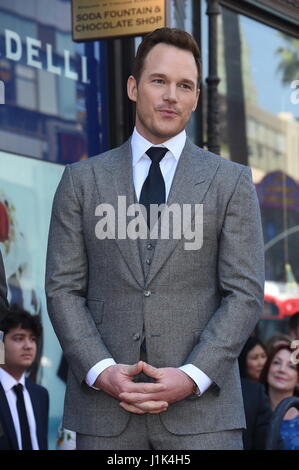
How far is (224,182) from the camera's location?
13.1 feet

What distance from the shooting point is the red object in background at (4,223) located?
6582 millimetres

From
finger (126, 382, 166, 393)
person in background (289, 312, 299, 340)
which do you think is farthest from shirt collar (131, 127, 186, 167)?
person in background (289, 312, 299, 340)

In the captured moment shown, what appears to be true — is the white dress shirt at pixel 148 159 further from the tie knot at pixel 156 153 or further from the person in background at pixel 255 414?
the person in background at pixel 255 414

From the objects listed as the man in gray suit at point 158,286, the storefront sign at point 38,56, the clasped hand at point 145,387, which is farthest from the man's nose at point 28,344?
the clasped hand at point 145,387

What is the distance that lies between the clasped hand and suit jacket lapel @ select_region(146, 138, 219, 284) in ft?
1.10

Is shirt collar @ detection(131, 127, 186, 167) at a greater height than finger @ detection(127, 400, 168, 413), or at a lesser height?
greater

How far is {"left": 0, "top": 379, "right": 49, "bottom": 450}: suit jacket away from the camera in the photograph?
5844mm

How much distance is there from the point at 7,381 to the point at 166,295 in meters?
2.67

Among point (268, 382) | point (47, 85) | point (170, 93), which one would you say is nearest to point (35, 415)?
point (268, 382)

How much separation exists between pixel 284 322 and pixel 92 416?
18.7 feet

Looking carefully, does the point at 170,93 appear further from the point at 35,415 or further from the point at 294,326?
the point at 294,326

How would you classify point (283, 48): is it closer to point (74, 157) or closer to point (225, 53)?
point (225, 53)

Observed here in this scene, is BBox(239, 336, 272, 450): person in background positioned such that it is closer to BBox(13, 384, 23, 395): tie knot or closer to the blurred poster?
the blurred poster

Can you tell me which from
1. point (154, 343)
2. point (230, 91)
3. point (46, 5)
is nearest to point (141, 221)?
point (154, 343)
